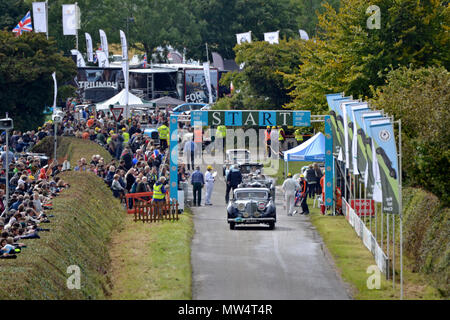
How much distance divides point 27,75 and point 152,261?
3106 cm

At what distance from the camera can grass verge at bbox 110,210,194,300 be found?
65.8 feet

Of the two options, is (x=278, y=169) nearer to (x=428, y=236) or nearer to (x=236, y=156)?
(x=236, y=156)

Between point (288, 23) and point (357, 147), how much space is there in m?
75.2

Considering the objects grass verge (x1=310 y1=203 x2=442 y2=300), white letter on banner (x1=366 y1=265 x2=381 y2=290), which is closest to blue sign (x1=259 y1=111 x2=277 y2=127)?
grass verge (x1=310 y1=203 x2=442 y2=300)

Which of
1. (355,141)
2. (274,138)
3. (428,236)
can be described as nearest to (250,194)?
(355,141)

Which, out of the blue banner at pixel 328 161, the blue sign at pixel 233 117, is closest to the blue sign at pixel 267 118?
the blue sign at pixel 233 117

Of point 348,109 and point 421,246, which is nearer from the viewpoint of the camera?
point 421,246

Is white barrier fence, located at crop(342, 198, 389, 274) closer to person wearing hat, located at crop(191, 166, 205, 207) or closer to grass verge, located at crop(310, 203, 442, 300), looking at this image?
grass verge, located at crop(310, 203, 442, 300)

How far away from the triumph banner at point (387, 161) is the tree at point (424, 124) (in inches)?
84.6

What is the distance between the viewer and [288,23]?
97875 mm

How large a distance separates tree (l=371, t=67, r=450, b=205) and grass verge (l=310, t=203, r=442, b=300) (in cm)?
233
